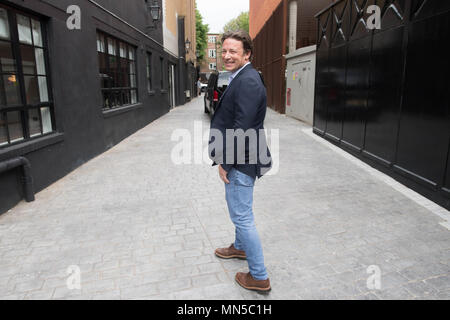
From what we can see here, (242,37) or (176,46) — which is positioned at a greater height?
(176,46)

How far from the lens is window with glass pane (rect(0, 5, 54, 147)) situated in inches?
183

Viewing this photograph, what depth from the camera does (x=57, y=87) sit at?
5934 millimetres

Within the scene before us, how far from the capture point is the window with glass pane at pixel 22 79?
4656mm

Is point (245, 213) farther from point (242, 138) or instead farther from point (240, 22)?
point (240, 22)

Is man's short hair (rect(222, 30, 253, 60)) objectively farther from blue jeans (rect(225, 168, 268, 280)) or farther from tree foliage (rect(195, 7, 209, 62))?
tree foliage (rect(195, 7, 209, 62))

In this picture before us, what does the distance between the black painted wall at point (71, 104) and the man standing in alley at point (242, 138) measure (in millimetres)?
3377

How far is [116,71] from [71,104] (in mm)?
3505

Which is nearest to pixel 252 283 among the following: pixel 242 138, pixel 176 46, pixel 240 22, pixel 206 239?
pixel 206 239

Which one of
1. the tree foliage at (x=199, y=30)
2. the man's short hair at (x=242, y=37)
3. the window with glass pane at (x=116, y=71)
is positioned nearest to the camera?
the man's short hair at (x=242, y=37)

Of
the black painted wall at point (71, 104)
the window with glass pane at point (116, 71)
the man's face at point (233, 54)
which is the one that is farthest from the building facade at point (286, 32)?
the man's face at point (233, 54)

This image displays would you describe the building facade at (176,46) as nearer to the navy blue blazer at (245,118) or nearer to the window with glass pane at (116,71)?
the window with glass pane at (116,71)

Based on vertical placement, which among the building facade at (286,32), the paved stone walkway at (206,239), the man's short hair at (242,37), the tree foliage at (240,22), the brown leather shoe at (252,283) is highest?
the tree foliage at (240,22)

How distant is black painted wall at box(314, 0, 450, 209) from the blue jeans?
3.15 meters
